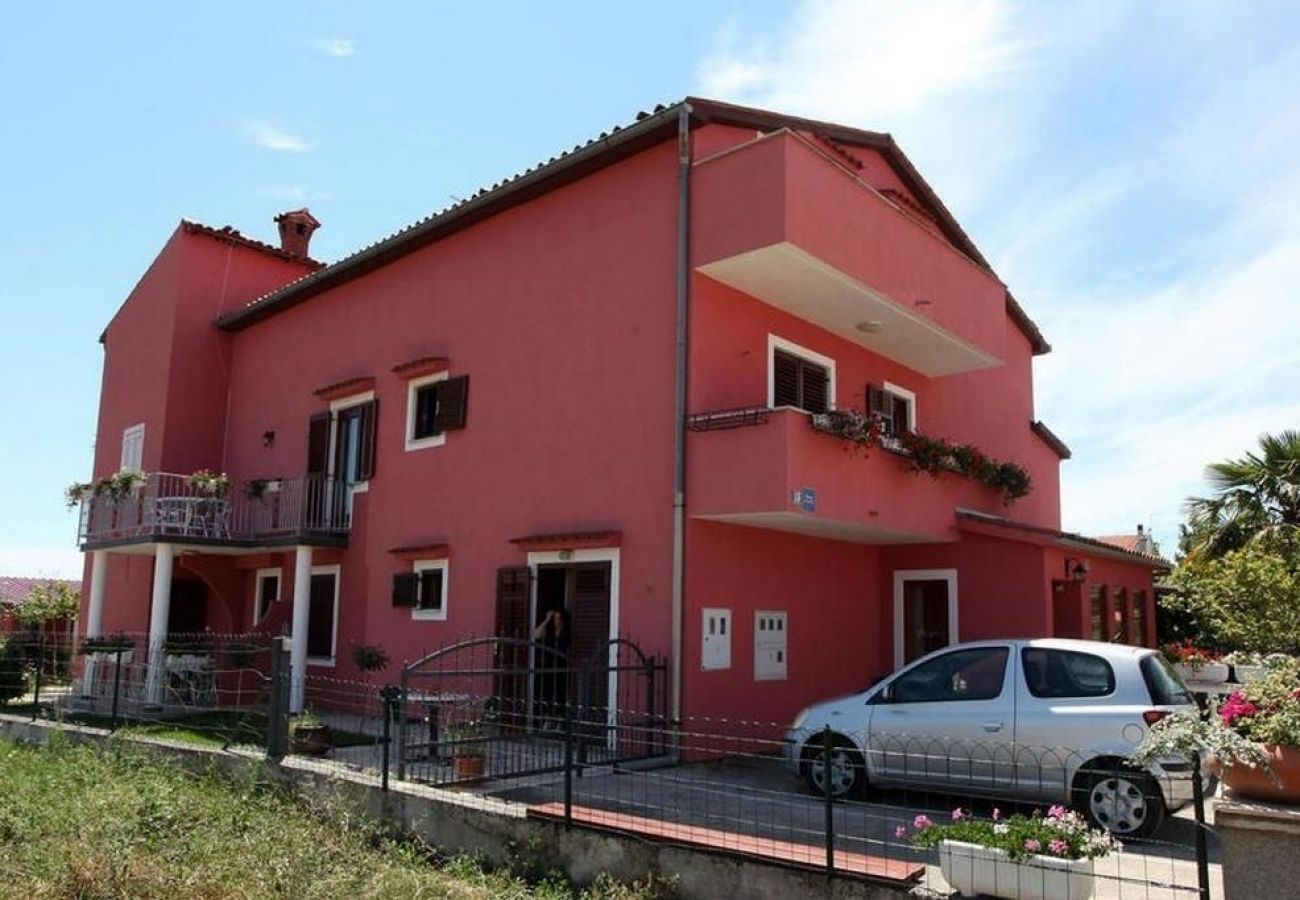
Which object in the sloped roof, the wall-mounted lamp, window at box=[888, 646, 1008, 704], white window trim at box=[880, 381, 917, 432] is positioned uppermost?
the sloped roof

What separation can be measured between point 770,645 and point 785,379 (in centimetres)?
327

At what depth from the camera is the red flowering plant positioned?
5.80 meters

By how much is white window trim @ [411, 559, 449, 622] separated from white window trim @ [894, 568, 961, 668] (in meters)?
6.30

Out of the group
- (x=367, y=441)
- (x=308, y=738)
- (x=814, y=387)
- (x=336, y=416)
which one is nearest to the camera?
(x=308, y=738)

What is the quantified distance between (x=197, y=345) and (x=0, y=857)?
1270 centimetres

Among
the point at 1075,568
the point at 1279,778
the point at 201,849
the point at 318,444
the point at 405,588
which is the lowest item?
the point at 201,849

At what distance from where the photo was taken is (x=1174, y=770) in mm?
7723

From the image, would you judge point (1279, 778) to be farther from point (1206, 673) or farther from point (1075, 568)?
point (1206, 673)

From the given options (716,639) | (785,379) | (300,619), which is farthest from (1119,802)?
(300,619)

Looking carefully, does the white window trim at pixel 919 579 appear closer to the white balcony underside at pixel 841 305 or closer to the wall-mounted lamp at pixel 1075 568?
the wall-mounted lamp at pixel 1075 568

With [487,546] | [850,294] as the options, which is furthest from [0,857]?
[850,294]

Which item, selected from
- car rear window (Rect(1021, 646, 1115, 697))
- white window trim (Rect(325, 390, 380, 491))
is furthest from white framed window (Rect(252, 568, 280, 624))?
car rear window (Rect(1021, 646, 1115, 697))

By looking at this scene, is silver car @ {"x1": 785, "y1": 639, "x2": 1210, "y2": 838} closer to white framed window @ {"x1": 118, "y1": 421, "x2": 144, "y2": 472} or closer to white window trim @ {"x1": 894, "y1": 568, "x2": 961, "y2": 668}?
white window trim @ {"x1": 894, "y1": 568, "x2": 961, "y2": 668}

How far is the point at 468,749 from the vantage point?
30.9 ft
